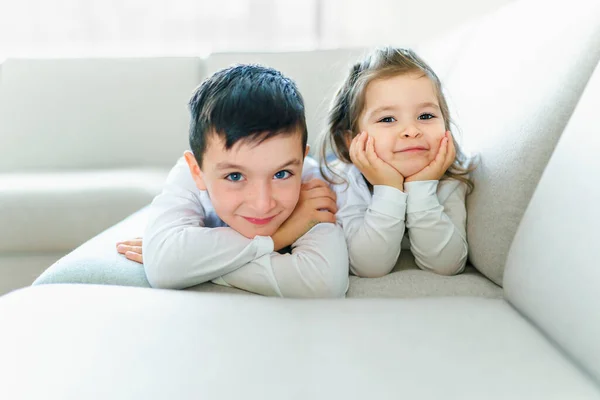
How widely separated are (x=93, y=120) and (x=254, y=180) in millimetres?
1528

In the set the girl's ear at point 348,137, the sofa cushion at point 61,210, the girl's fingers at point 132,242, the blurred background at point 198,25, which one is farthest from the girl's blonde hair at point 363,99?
the blurred background at point 198,25

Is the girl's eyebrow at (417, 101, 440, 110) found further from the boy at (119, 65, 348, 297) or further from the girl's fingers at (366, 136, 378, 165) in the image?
the boy at (119, 65, 348, 297)

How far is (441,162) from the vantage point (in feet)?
3.14

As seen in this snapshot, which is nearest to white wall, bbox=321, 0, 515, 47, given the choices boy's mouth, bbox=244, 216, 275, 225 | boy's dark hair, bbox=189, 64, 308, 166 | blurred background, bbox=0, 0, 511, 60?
blurred background, bbox=0, 0, 511, 60

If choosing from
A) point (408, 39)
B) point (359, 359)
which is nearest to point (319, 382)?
point (359, 359)

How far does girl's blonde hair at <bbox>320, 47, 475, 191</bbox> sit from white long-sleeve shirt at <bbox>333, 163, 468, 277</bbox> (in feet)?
0.19

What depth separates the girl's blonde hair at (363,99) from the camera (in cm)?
100

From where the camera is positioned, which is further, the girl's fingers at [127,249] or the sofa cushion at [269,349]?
the girl's fingers at [127,249]

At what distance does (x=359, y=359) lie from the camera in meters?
0.59

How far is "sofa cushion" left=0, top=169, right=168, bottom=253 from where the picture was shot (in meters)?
1.67

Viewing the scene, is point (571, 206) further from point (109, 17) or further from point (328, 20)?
point (109, 17)

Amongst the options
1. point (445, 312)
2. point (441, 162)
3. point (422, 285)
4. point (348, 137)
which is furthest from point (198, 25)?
point (445, 312)

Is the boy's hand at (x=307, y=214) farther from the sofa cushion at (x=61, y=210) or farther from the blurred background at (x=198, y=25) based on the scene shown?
the blurred background at (x=198, y=25)

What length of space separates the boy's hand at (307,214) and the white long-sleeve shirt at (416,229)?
0.07 metres
